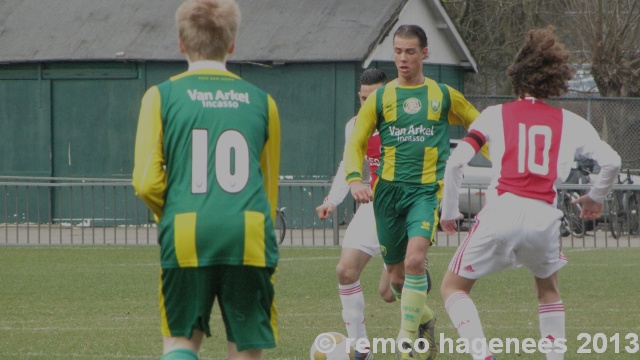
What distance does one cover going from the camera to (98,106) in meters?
28.3

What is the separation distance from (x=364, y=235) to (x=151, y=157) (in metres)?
4.16

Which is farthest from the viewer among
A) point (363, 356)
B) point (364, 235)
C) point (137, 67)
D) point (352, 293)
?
point (137, 67)

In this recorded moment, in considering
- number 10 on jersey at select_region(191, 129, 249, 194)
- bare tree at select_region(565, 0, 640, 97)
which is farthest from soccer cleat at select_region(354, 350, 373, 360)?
bare tree at select_region(565, 0, 640, 97)

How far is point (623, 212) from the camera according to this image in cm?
2067

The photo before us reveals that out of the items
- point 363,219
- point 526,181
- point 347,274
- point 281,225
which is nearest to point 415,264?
point 347,274

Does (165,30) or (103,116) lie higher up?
(165,30)

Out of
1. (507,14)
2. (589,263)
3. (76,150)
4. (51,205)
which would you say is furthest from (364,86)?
(507,14)

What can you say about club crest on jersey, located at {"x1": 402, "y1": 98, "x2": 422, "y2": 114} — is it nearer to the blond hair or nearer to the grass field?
the grass field

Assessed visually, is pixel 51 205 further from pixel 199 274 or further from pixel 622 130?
pixel 199 274

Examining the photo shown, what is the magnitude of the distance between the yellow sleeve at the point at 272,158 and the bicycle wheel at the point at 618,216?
15.7m

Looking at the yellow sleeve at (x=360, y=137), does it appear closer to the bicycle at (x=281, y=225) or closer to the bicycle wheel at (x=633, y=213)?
the bicycle at (x=281, y=225)

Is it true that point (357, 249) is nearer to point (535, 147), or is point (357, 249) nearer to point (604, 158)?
point (535, 147)

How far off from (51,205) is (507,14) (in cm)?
1499

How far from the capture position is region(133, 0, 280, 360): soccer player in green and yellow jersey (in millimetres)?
5168
